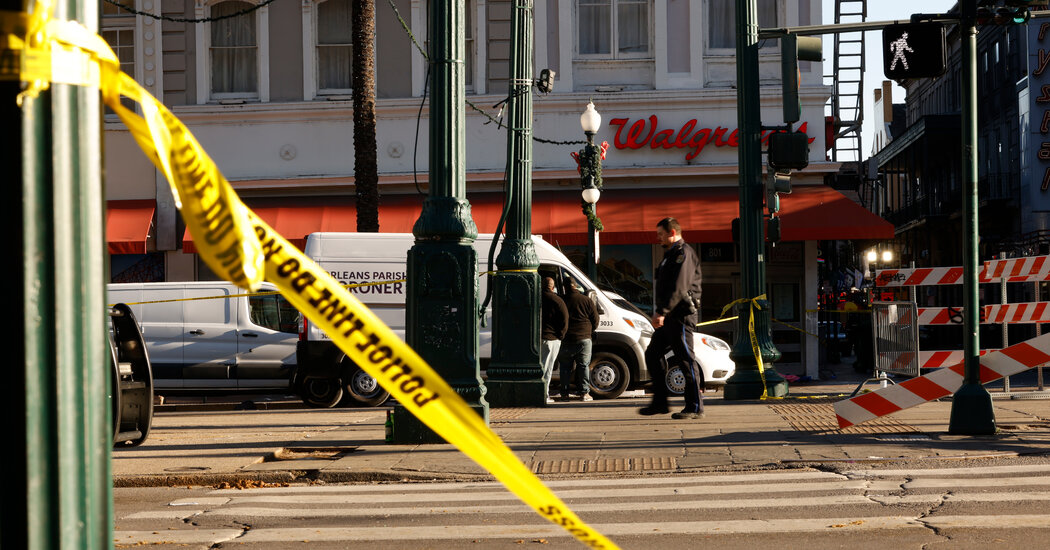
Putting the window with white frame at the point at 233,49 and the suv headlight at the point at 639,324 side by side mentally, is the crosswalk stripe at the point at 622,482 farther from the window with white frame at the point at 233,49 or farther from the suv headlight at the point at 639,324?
the window with white frame at the point at 233,49

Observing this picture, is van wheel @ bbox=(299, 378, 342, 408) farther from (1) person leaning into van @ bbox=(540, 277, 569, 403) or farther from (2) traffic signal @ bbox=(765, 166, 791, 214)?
(2) traffic signal @ bbox=(765, 166, 791, 214)

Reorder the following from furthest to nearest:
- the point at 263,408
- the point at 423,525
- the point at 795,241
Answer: the point at 795,241
the point at 263,408
the point at 423,525

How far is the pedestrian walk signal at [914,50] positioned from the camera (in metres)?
11.4

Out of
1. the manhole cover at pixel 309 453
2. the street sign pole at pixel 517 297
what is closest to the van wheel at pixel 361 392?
the street sign pole at pixel 517 297

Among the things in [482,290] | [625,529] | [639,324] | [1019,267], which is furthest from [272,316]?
[625,529]

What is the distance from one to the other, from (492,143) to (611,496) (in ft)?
57.2

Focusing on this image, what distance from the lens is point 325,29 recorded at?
25.0 m

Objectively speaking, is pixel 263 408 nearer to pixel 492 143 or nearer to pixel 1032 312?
pixel 492 143

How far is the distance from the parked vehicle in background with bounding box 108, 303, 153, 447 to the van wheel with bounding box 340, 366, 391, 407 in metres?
8.30

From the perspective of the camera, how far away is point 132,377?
798 centimetres

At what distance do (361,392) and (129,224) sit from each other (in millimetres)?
9251

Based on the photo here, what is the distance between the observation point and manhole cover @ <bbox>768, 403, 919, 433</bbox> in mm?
10305

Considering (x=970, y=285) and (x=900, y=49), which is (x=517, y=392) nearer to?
(x=900, y=49)

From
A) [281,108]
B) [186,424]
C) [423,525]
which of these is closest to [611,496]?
[423,525]
